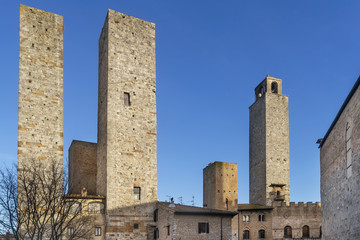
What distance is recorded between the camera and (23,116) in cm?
2475

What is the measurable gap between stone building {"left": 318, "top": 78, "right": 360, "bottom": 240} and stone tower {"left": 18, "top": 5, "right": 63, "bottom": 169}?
17.1 metres

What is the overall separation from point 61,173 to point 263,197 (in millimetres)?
23484

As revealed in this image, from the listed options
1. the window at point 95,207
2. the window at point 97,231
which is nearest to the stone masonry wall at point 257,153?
the window at point 95,207

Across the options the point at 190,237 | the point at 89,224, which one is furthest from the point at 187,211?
the point at 89,224

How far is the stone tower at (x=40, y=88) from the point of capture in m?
24.7

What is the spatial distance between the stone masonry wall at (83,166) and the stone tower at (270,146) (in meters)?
19.0

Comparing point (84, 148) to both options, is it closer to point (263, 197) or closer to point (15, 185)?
point (15, 185)

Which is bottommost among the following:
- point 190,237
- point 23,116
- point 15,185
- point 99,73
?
point 190,237

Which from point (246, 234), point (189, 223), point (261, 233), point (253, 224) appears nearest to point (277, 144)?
point (253, 224)

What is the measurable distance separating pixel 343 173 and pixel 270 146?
24.4 metres

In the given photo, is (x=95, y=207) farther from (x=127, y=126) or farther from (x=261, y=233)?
(x=261, y=233)

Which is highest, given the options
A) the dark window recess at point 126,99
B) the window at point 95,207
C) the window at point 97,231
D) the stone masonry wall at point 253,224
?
the dark window recess at point 126,99

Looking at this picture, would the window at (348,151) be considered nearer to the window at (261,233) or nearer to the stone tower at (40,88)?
the stone tower at (40,88)

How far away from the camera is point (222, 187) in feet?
121
